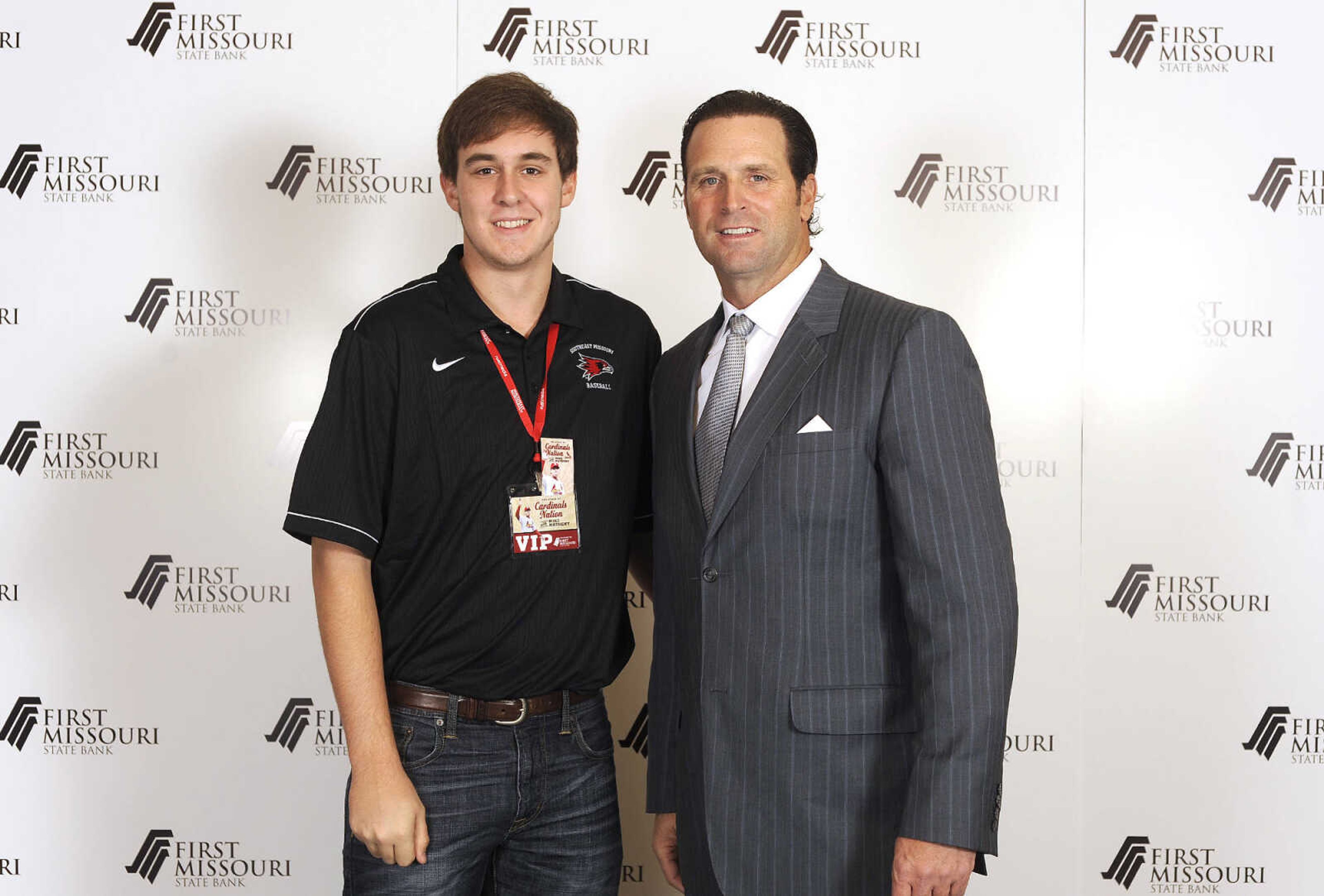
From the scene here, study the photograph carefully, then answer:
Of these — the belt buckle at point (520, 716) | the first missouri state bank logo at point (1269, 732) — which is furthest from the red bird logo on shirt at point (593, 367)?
the first missouri state bank logo at point (1269, 732)

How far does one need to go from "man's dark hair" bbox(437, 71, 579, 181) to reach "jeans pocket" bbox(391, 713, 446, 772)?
106 cm

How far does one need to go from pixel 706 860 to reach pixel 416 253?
6.35 ft

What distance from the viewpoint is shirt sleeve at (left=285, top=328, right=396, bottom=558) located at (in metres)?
1.80

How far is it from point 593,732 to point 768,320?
88cm

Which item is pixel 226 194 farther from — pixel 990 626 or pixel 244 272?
pixel 990 626

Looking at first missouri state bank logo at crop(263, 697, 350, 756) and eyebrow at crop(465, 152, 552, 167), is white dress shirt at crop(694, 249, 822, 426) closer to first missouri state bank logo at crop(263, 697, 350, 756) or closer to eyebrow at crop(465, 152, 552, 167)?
eyebrow at crop(465, 152, 552, 167)

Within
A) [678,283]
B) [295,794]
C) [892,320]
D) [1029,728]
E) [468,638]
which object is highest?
[678,283]

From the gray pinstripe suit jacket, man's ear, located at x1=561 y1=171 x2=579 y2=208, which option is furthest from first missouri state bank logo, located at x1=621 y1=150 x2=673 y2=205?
the gray pinstripe suit jacket

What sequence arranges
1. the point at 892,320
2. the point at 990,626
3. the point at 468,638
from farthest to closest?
the point at 468,638 → the point at 892,320 → the point at 990,626

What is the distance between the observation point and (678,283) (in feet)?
9.66

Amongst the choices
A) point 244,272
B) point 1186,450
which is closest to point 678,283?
point 244,272

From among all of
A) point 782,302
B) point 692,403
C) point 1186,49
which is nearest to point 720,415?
point 692,403

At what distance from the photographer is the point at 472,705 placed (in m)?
1.87

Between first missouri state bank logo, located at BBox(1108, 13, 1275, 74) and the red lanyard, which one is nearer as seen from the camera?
the red lanyard
